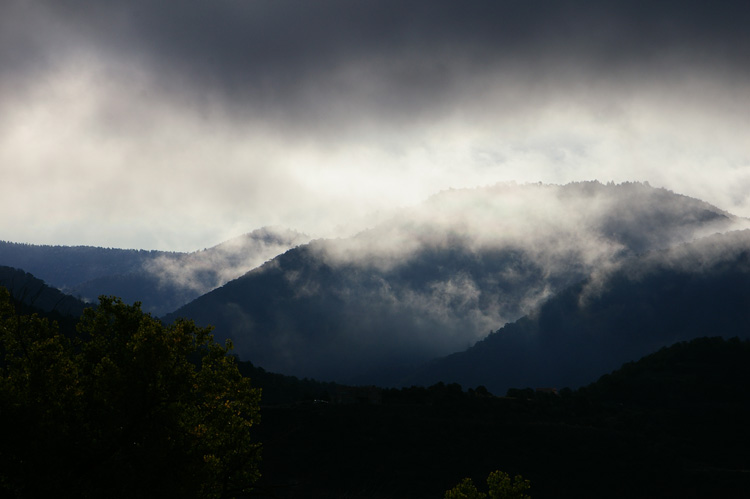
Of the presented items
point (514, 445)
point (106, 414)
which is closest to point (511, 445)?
point (514, 445)

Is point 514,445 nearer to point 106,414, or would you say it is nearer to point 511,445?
point 511,445

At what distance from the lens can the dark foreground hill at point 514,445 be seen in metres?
106

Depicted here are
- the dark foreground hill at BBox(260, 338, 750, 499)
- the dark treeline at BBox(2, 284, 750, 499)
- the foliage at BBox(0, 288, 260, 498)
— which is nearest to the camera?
the foliage at BBox(0, 288, 260, 498)

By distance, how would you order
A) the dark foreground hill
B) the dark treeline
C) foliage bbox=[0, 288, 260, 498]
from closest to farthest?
foliage bbox=[0, 288, 260, 498] → the dark foreground hill → the dark treeline

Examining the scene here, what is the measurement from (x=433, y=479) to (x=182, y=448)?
10298cm

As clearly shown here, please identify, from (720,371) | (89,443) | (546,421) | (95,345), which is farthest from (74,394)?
(720,371)

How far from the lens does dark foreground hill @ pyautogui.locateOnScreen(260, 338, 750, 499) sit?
106062 millimetres

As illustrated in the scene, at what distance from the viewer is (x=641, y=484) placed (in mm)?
105062

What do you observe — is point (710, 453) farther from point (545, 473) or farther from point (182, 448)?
point (182, 448)

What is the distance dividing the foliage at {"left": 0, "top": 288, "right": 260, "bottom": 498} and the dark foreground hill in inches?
3300

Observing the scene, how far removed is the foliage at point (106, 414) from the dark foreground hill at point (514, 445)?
83.8 meters

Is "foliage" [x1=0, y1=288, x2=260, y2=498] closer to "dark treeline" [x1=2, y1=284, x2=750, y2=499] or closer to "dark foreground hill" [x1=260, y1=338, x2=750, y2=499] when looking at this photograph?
"dark foreground hill" [x1=260, y1=338, x2=750, y2=499]

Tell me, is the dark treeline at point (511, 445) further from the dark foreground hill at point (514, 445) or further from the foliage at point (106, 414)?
the foliage at point (106, 414)

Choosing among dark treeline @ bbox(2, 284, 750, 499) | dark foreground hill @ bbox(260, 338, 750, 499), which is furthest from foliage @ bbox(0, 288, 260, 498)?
dark treeline @ bbox(2, 284, 750, 499)
